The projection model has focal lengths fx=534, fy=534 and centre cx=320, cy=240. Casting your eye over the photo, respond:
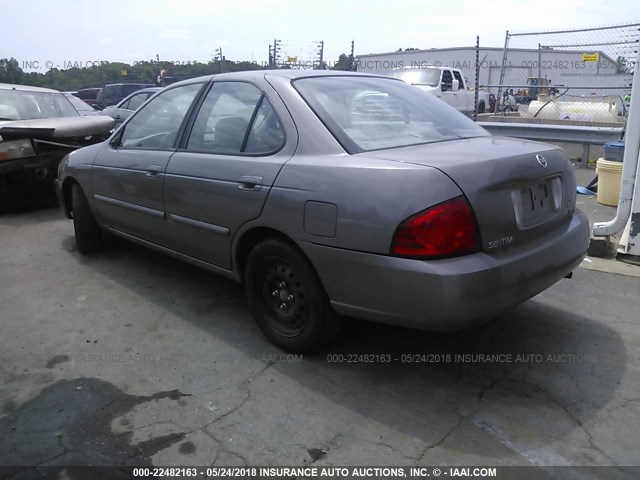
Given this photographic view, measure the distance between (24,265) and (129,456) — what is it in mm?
3242

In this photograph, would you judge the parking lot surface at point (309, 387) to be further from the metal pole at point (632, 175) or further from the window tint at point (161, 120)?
the window tint at point (161, 120)

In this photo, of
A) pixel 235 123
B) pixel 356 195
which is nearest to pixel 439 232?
pixel 356 195

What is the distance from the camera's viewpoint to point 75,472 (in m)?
2.27

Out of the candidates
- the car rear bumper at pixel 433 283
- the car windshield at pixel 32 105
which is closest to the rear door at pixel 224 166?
the car rear bumper at pixel 433 283

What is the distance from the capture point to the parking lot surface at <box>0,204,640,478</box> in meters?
2.38

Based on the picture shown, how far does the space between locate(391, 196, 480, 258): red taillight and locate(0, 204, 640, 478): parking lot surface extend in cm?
81

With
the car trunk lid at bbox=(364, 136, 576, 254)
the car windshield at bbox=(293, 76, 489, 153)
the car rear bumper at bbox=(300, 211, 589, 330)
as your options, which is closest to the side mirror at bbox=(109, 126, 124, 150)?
the car windshield at bbox=(293, 76, 489, 153)

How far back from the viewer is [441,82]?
57.0ft

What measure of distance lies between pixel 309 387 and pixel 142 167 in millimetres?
2161

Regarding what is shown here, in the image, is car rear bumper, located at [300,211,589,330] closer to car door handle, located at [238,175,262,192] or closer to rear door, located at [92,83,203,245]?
car door handle, located at [238,175,262,192]

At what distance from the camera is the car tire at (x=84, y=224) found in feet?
16.2

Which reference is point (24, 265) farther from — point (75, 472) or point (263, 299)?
point (75, 472)

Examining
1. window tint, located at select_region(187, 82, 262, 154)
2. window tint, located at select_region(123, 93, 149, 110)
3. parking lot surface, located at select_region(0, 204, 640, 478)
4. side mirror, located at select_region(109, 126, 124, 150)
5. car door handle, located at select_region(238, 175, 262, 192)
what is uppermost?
window tint, located at select_region(123, 93, 149, 110)

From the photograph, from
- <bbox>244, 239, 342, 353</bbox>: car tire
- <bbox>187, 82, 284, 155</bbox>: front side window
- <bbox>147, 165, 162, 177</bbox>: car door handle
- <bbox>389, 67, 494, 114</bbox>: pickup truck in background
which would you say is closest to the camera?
<bbox>244, 239, 342, 353</bbox>: car tire
